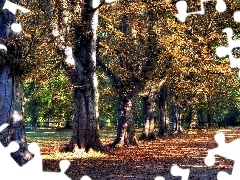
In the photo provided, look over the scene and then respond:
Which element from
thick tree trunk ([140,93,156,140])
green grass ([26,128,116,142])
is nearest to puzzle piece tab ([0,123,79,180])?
thick tree trunk ([140,93,156,140])

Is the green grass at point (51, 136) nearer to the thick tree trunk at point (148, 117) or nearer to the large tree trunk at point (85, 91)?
the thick tree trunk at point (148, 117)

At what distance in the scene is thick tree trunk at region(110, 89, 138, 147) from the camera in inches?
981

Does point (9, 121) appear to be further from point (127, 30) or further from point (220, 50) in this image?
point (127, 30)

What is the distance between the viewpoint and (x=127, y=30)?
82.7 feet

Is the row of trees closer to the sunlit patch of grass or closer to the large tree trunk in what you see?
the large tree trunk

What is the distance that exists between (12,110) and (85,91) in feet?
21.3

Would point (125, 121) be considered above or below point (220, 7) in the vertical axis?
below

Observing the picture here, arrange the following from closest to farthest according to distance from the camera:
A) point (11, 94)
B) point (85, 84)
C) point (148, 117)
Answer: point (11, 94) < point (85, 84) < point (148, 117)

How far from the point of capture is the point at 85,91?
19.6m

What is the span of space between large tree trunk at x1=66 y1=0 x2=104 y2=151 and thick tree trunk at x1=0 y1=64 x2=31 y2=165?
18.6 feet

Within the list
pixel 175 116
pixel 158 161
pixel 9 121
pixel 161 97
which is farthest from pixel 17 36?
pixel 175 116

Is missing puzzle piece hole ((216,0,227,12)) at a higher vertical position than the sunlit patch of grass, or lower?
higher

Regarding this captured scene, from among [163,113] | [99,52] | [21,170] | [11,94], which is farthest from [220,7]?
[163,113]

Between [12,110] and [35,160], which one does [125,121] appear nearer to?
[12,110]
